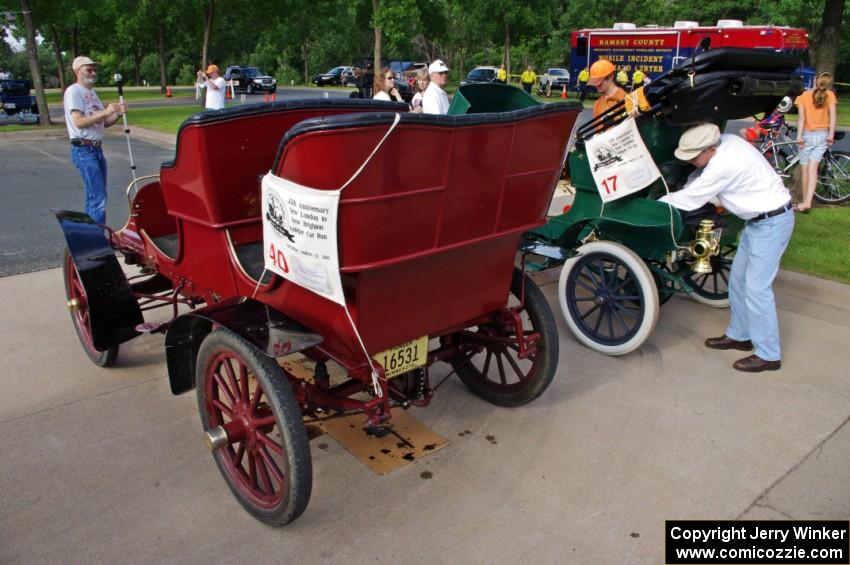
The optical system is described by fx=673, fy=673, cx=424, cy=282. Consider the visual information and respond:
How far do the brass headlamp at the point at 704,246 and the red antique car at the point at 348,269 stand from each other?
1.45m

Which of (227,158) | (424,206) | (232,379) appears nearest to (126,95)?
(227,158)

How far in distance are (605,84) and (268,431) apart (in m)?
4.90

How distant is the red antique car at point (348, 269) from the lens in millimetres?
2500

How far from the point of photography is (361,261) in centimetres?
255

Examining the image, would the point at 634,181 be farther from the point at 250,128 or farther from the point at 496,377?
the point at 250,128

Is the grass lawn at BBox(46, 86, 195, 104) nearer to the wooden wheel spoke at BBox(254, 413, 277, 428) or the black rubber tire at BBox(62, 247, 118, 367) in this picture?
the black rubber tire at BBox(62, 247, 118, 367)

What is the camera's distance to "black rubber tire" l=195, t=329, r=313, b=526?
263 cm

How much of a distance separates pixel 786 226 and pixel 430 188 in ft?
9.00

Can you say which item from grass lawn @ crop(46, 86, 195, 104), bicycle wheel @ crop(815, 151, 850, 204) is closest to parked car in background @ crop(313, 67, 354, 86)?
grass lawn @ crop(46, 86, 195, 104)

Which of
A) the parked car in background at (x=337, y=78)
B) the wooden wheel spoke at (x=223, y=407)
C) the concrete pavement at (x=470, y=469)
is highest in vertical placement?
the parked car in background at (x=337, y=78)

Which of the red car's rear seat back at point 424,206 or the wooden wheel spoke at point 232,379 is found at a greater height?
the red car's rear seat back at point 424,206

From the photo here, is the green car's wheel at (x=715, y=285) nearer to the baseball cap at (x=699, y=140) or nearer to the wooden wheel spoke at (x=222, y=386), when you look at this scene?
the baseball cap at (x=699, y=140)

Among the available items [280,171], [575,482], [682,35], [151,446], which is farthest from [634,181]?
[682,35]

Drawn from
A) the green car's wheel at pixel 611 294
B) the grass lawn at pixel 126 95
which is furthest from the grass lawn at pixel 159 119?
the green car's wheel at pixel 611 294
